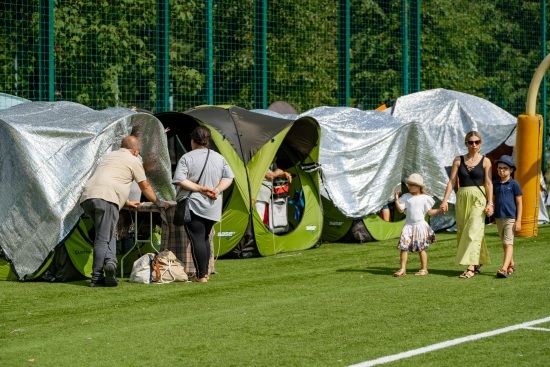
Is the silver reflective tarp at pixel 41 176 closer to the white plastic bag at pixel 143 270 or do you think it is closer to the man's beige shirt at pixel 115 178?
the man's beige shirt at pixel 115 178

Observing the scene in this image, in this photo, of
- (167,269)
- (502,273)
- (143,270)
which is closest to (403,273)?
(502,273)

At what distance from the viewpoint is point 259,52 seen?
61.0 feet

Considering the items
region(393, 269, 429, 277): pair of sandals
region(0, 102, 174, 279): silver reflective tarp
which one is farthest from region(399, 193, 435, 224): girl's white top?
region(0, 102, 174, 279): silver reflective tarp

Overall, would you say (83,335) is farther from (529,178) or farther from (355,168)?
(529,178)

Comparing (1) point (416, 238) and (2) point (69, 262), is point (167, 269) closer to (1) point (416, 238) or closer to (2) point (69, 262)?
(2) point (69, 262)

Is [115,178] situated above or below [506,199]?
above

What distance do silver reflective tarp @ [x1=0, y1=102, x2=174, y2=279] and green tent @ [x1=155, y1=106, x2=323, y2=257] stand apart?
5.85ft

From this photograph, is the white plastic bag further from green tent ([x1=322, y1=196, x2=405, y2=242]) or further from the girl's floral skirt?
green tent ([x1=322, y1=196, x2=405, y2=242])

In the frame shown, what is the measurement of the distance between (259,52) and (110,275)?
323 inches

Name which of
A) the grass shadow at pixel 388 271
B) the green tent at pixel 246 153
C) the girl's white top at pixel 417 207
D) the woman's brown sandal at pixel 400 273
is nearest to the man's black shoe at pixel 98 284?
the green tent at pixel 246 153

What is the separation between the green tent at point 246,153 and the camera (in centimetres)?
1382

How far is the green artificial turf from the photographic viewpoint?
7547 millimetres

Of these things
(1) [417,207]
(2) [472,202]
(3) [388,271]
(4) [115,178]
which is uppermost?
(4) [115,178]

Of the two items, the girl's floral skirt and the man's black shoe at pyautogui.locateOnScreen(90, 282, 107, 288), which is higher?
the girl's floral skirt
